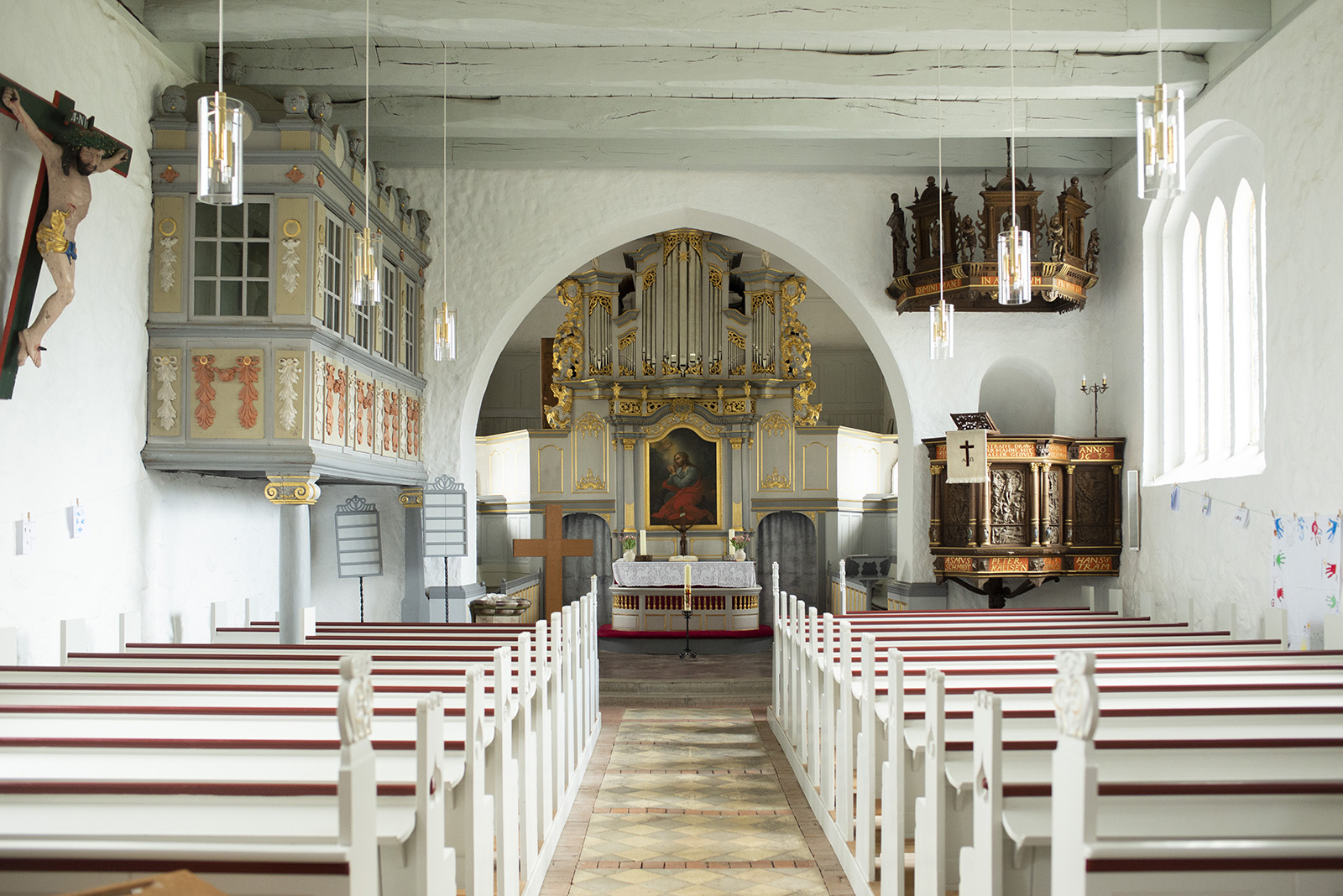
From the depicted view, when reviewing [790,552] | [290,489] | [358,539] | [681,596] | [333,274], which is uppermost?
[333,274]

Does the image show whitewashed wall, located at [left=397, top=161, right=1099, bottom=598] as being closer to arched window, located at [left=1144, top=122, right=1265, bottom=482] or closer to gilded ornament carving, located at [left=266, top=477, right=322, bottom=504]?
arched window, located at [left=1144, top=122, right=1265, bottom=482]

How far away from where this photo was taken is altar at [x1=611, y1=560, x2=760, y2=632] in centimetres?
1459

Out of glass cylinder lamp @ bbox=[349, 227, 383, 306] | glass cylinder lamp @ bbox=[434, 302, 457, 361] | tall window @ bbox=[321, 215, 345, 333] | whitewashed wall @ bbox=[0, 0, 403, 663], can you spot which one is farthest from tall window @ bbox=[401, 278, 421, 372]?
glass cylinder lamp @ bbox=[349, 227, 383, 306]

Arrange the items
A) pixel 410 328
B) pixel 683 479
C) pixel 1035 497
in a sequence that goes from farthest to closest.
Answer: pixel 683 479 → pixel 410 328 → pixel 1035 497

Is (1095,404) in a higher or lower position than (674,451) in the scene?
higher

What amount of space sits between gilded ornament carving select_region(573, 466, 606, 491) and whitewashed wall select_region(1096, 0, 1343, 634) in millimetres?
9011

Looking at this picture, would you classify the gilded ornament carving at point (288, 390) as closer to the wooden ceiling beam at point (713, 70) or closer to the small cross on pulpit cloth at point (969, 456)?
the wooden ceiling beam at point (713, 70)

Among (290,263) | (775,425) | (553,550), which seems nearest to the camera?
(290,263)

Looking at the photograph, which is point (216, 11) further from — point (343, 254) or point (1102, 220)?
point (1102, 220)

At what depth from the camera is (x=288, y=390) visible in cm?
764

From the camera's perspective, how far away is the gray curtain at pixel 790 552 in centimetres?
1648

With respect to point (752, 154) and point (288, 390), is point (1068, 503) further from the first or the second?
point (288, 390)

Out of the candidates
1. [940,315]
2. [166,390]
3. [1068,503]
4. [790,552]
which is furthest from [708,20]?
[790,552]

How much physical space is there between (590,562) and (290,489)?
9.24 meters
